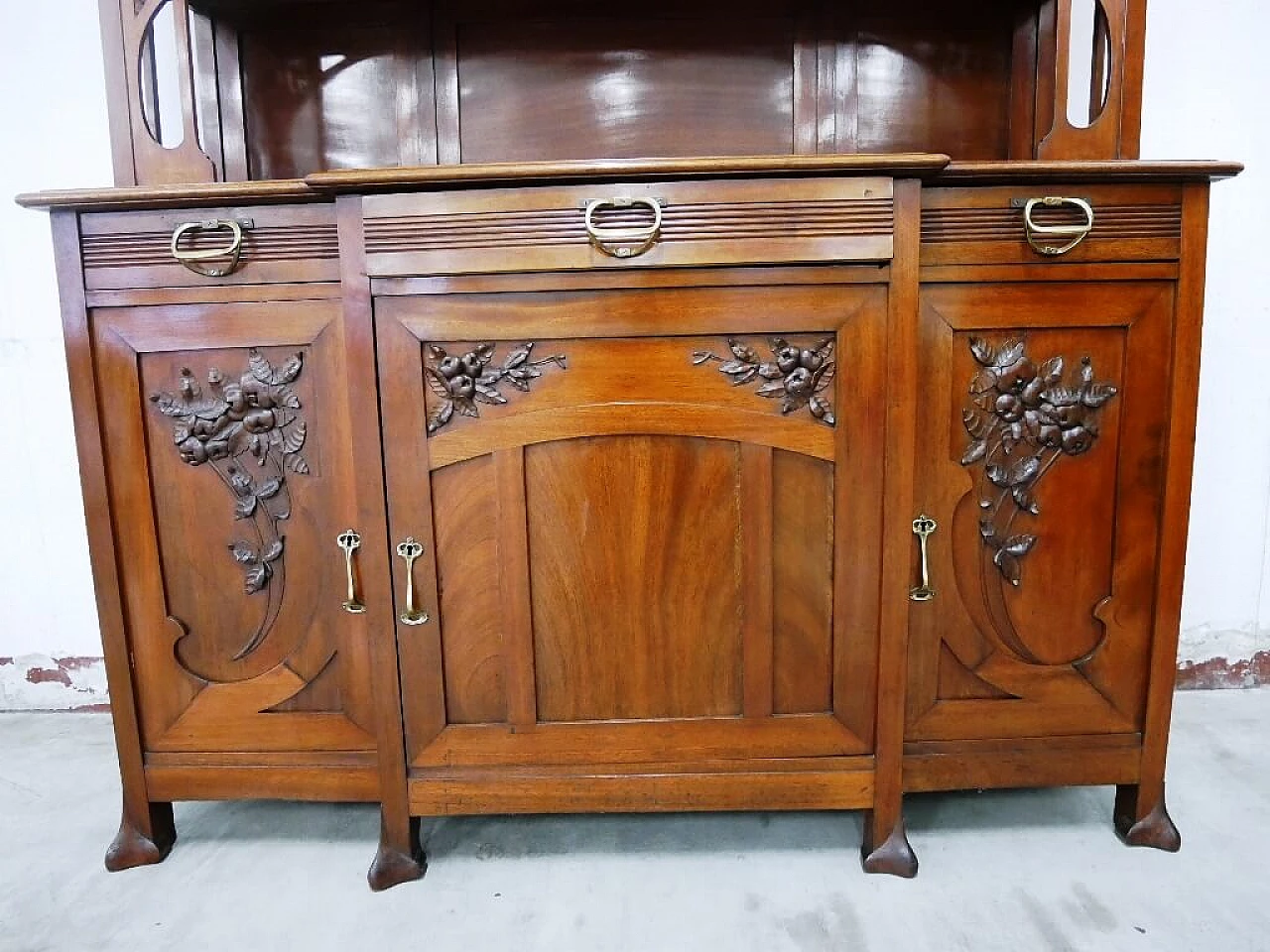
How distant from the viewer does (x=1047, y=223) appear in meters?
1.16

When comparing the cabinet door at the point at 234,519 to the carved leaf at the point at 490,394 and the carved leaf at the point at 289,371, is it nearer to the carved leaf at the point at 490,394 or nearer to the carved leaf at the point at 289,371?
the carved leaf at the point at 289,371

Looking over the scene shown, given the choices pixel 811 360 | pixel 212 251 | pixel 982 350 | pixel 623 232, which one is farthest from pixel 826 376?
pixel 212 251

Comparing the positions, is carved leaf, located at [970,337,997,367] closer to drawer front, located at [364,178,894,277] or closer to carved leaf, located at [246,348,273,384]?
drawer front, located at [364,178,894,277]

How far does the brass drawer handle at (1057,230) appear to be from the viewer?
1.13 metres

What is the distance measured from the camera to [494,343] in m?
1.14

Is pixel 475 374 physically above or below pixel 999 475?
above

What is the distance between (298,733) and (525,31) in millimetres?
1366

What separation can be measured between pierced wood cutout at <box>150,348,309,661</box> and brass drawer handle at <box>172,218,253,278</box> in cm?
A: 13

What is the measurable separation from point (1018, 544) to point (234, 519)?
4.12 feet

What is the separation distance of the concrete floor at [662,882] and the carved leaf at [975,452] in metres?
0.66

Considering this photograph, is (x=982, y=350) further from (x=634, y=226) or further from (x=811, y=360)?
(x=634, y=226)

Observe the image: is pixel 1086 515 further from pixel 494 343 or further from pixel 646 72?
pixel 646 72

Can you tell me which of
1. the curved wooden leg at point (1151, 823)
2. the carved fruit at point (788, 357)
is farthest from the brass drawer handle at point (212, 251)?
the curved wooden leg at point (1151, 823)

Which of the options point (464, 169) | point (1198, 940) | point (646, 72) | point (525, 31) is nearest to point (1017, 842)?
point (1198, 940)
